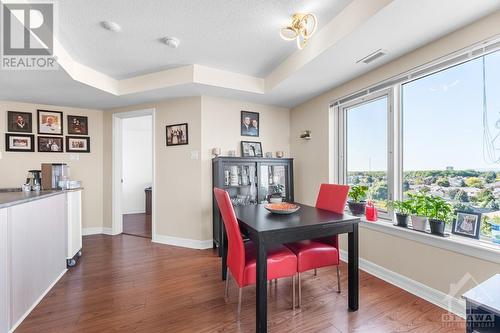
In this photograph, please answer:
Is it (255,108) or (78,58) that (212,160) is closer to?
(255,108)

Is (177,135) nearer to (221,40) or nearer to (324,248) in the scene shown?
(221,40)

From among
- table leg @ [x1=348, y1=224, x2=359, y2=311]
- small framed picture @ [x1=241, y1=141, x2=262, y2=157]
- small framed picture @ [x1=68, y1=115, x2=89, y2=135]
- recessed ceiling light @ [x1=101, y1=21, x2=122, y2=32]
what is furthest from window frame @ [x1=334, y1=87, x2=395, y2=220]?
small framed picture @ [x1=68, y1=115, x2=89, y2=135]

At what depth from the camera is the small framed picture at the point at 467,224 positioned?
1.78 meters

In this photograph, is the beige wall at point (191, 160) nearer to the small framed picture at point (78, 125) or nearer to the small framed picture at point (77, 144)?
the small framed picture at point (78, 125)

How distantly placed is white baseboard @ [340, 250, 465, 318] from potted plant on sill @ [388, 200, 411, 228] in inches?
19.4

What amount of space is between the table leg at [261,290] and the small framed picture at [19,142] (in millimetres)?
4149

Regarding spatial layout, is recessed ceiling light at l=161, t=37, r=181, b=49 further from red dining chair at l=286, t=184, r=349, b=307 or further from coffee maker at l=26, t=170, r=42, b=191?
coffee maker at l=26, t=170, r=42, b=191

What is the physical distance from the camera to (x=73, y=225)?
2764 mm

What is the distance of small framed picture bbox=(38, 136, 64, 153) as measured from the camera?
3.69 m

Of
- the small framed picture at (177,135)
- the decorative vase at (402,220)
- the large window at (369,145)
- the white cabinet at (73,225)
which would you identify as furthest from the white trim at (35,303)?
the large window at (369,145)

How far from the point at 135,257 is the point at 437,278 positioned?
3.22 meters

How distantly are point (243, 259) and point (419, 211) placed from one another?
1.64 metres

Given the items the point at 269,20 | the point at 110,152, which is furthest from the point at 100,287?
the point at 269,20

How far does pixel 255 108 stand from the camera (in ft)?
12.4
